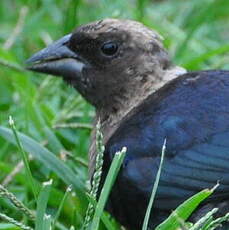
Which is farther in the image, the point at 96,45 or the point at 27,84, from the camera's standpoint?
the point at 27,84

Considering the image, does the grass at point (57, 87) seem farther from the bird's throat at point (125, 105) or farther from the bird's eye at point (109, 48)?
the bird's eye at point (109, 48)

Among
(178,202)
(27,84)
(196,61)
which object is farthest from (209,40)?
(178,202)

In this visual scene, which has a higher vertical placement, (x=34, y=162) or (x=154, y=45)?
(x=154, y=45)

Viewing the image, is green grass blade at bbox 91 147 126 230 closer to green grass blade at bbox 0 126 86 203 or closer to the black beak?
green grass blade at bbox 0 126 86 203

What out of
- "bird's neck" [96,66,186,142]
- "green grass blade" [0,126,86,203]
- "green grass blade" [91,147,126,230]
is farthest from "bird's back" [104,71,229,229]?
"green grass blade" [91,147,126,230]

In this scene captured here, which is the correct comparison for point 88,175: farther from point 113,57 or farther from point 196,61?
point 196,61

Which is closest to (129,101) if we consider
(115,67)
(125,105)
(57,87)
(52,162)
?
(125,105)
